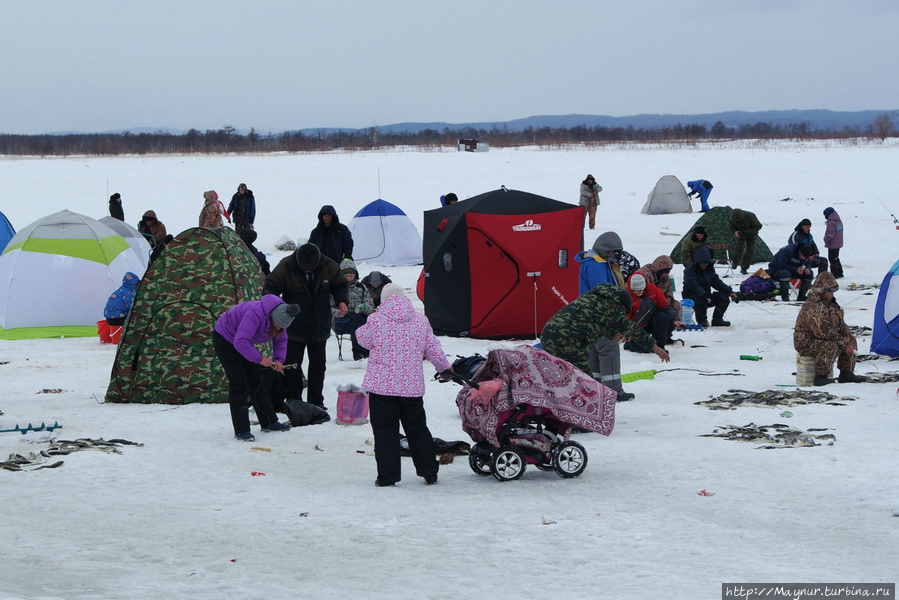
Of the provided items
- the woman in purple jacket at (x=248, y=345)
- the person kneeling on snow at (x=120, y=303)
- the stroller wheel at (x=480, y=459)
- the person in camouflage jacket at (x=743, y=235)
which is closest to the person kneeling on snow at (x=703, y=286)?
the person in camouflage jacket at (x=743, y=235)

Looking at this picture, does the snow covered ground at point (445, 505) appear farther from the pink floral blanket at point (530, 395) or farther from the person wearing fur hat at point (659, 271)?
the person wearing fur hat at point (659, 271)

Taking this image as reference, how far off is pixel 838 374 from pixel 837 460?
401cm

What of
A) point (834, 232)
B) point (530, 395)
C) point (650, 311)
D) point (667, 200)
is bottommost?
point (650, 311)

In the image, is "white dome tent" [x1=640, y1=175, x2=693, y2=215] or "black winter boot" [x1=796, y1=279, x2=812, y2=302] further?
"white dome tent" [x1=640, y1=175, x2=693, y2=215]

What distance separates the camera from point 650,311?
40.6 ft

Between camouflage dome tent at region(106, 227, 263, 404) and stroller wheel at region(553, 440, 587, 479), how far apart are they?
4117 mm

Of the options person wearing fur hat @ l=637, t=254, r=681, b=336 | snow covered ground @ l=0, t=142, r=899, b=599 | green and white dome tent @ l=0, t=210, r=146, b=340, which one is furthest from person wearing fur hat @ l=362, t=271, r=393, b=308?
green and white dome tent @ l=0, t=210, r=146, b=340

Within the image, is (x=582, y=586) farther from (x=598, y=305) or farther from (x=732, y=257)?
(x=732, y=257)

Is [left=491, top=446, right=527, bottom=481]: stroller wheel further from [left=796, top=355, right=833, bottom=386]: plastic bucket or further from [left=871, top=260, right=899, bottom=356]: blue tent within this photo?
[left=871, top=260, right=899, bottom=356]: blue tent

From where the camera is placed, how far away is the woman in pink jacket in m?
7.10

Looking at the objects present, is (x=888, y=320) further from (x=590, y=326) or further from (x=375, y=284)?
(x=375, y=284)

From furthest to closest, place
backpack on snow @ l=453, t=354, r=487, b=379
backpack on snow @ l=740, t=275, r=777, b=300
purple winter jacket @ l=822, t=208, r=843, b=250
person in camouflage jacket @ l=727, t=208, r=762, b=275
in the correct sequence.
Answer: person in camouflage jacket @ l=727, t=208, r=762, b=275, purple winter jacket @ l=822, t=208, r=843, b=250, backpack on snow @ l=740, t=275, r=777, b=300, backpack on snow @ l=453, t=354, r=487, b=379

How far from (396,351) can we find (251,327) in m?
1.78

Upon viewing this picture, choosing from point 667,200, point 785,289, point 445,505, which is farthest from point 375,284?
point 667,200
